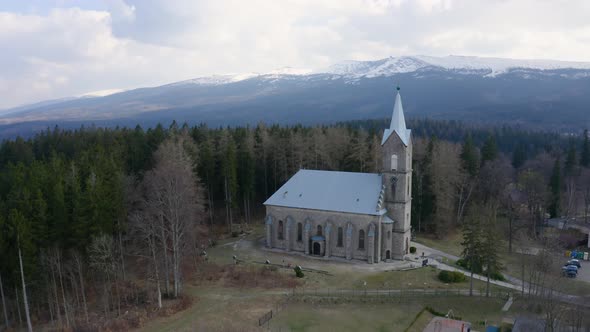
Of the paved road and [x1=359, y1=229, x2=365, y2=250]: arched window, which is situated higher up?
[x1=359, y1=229, x2=365, y2=250]: arched window

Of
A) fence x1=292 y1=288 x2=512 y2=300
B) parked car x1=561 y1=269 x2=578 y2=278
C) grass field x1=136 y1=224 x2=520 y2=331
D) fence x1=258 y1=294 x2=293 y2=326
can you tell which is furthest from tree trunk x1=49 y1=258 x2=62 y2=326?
parked car x1=561 y1=269 x2=578 y2=278

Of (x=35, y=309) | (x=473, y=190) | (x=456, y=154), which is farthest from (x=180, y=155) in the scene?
(x=473, y=190)

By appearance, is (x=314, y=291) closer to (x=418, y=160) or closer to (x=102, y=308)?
(x=102, y=308)

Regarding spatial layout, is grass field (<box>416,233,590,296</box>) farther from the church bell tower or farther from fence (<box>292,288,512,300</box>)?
the church bell tower

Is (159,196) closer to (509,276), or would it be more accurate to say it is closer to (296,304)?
(296,304)

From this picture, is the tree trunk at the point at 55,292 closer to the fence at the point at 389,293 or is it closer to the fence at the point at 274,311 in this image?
the fence at the point at 274,311
